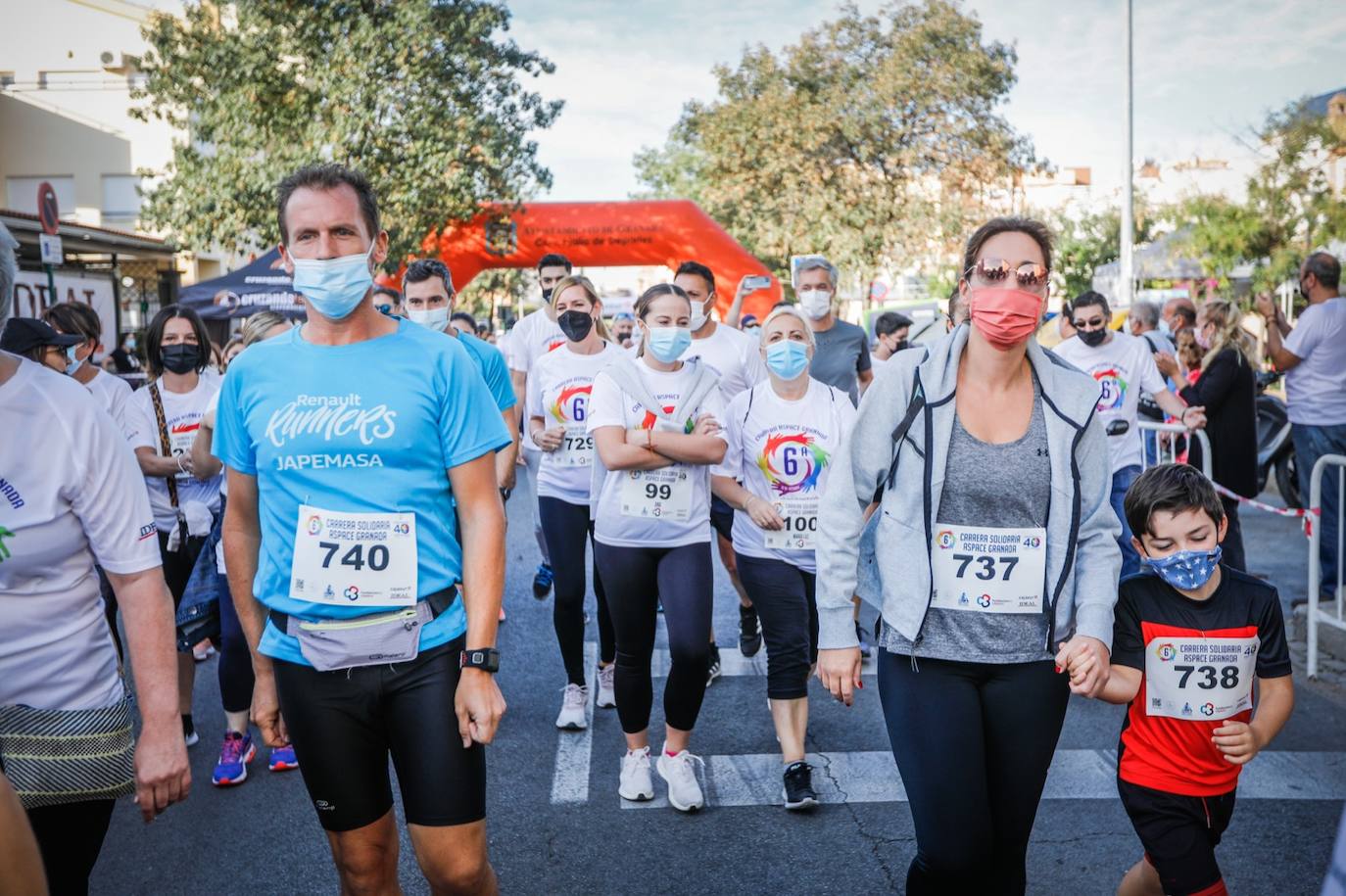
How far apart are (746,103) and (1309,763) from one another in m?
29.0

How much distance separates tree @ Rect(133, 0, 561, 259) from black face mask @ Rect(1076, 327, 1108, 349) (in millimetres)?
13884

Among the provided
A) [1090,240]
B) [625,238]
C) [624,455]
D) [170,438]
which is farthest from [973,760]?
[1090,240]

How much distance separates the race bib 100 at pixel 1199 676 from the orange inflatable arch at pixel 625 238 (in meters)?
18.5

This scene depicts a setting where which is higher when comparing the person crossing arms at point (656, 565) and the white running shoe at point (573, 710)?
the person crossing arms at point (656, 565)

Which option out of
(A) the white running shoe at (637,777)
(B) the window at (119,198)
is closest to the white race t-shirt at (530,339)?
(A) the white running shoe at (637,777)

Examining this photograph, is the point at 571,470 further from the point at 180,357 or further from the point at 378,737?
the point at 378,737

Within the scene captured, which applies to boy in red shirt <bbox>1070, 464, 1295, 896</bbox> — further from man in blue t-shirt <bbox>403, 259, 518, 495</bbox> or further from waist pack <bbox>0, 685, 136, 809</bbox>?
man in blue t-shirt <bbox>403, 259, 518, 495</bbox>

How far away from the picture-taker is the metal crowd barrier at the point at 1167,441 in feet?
26.6

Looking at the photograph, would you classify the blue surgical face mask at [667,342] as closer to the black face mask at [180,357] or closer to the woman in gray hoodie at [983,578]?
the woman in gray hoodie at [983,578]

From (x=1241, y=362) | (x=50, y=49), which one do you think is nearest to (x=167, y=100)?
(x=1241, y=362)

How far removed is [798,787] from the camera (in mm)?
4664

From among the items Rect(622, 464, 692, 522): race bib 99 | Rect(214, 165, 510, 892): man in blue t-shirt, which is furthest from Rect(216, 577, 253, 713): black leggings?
Rect(214, 165, 510, 892): man in blue t-shirt

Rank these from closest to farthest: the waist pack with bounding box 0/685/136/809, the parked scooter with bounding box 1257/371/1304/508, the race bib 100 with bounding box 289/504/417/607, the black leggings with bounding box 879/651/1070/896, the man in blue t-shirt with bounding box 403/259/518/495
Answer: the waist pack with bounding box 0/685/136/809, the race bib 100 with bounding box 289/504/417/607, the black leggings with bounding box 879/651/1070/896, the man in blue t-shirt with bounding box 403/259/518/495, the parked scooter with bounding box 1257/371/1304/508

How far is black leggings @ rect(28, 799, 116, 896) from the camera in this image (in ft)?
7.82
